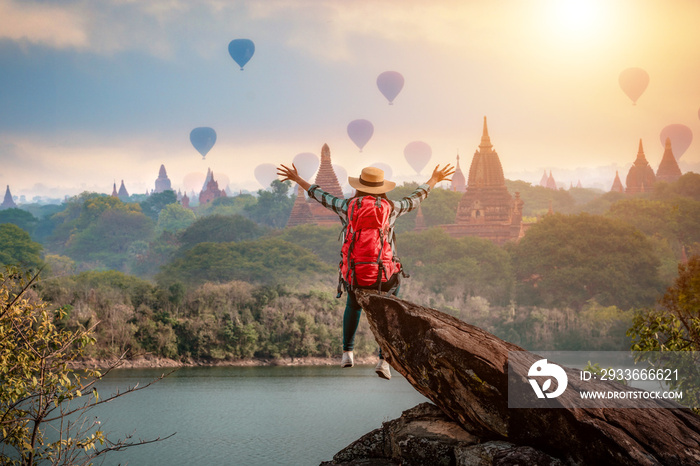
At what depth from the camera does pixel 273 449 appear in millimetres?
22062

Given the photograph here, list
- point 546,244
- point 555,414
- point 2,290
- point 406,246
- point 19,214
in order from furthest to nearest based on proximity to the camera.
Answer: point 19,214 < point 406,246 < point 546,244 < point 2,290 < point 555,414

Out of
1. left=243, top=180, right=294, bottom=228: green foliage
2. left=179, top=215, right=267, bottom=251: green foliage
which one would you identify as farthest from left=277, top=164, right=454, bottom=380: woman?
left=243, top=180, right=294, bottom=228: green foliage

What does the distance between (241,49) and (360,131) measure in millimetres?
16475

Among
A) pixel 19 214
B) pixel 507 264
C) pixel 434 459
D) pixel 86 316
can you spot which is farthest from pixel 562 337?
pixel 19 214

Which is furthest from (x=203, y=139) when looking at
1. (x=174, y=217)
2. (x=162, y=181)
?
(x=162, y=181)

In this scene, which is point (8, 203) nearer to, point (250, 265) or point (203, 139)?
point (203, 139)

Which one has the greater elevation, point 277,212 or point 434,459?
point 277,212

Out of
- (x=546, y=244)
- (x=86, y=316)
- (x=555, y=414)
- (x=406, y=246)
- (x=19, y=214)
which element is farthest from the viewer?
(x=19, y=214)

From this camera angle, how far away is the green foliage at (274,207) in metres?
92.6

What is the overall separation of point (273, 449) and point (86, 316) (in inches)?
695

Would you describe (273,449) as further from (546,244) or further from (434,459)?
(546,244)

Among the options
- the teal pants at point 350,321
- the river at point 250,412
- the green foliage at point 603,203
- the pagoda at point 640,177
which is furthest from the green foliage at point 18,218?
the teal pants at point 350,321

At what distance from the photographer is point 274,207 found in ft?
305

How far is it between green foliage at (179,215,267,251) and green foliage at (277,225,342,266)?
9.09m
